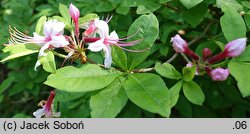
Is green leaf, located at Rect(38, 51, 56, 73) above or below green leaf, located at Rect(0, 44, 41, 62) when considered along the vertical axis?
below

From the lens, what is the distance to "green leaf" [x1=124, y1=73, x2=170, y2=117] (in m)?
1.29

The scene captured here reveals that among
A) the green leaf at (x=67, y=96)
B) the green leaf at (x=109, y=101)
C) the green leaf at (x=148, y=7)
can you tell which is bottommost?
the green leaf at (x=67, y=96)

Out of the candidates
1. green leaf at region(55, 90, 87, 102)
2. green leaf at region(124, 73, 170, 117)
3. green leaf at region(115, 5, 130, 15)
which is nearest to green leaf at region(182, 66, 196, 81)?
green leaf at region(124, 73, 170, 117)

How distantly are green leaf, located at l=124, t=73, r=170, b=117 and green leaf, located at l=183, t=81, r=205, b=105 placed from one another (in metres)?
0.13

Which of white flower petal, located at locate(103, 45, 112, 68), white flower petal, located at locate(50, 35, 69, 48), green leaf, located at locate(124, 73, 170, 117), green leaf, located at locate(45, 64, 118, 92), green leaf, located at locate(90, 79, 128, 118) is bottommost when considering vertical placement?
green leaf, located at locate(90, 79, 128, 118)

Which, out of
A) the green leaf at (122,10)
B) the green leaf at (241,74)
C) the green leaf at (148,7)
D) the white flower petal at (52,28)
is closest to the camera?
the green leaf at (241,74)

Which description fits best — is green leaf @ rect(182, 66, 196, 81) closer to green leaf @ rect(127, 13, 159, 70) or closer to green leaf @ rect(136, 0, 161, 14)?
green leaf @ rect(127, 13, 159, 70)

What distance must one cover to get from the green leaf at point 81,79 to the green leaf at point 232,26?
429 mm

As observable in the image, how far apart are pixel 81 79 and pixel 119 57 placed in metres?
0.18

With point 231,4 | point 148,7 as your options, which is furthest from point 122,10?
point 231,4

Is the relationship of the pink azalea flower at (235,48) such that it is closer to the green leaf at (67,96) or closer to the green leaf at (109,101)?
the green leaf at (109,101)

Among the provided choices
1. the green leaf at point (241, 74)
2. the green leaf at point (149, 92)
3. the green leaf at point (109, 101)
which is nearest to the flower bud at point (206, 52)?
the green leaf at point (241, 74)

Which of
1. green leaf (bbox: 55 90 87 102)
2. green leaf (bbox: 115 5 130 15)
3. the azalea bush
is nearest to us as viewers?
the azalea bush

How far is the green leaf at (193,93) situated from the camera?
1412mm
